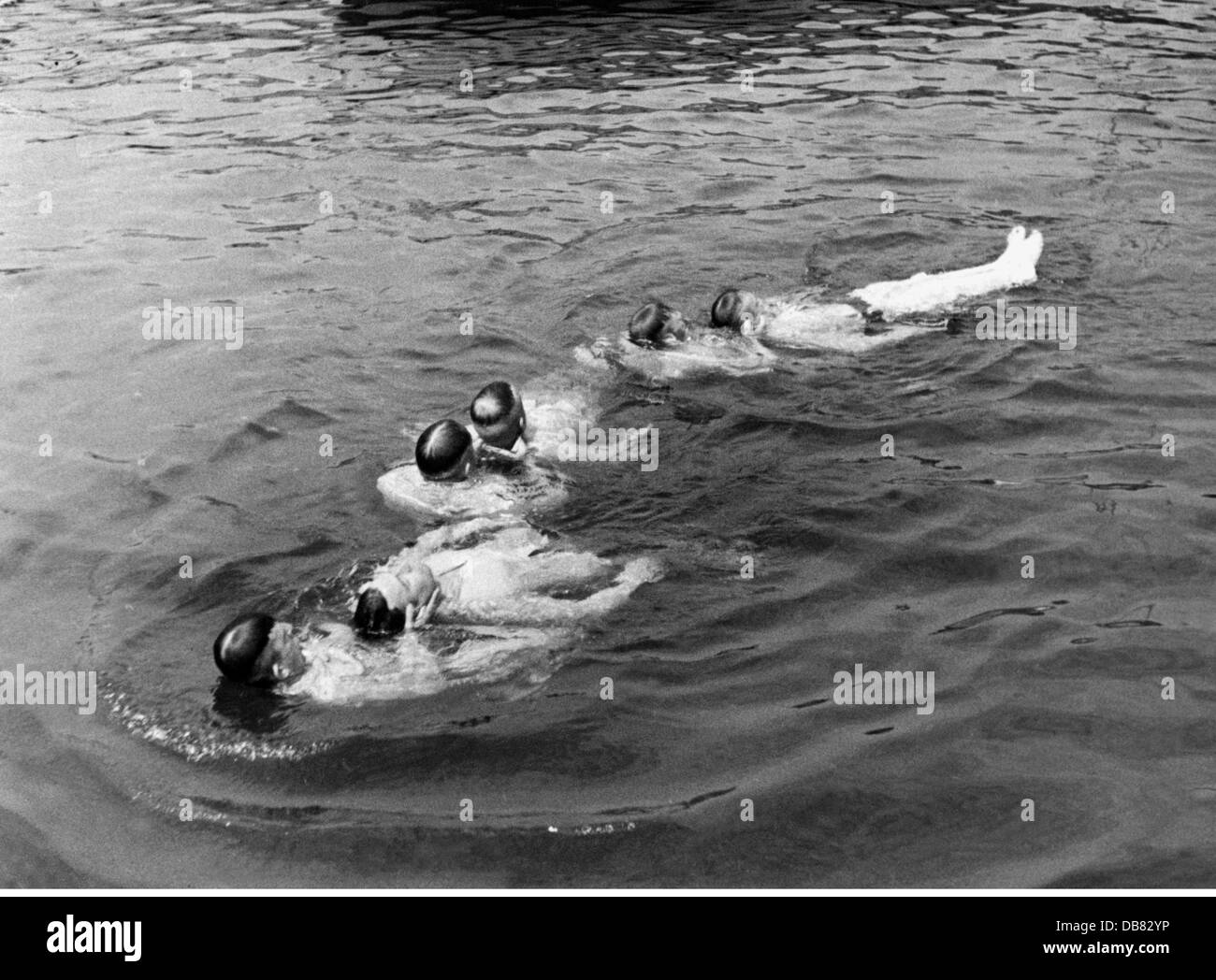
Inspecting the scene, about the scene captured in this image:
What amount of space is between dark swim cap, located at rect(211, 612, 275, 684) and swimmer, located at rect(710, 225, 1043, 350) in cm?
497

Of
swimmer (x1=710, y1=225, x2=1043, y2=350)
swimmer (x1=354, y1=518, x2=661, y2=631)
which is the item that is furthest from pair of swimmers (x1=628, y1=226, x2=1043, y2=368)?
swimmer (x1=354, y1=518, x2=661, y2=631)

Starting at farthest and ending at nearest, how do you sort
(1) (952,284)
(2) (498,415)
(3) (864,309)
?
(1) (952,284), (3) (864,309), (2) (498,415)

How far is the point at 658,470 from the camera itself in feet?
29.8

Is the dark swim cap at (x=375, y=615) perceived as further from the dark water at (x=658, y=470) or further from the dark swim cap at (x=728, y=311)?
the dark swim cap at (x=728, y=311)

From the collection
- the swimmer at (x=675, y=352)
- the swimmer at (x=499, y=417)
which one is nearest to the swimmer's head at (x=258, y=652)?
the swimmer at (x=499, y=417)

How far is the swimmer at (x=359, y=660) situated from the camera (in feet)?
22.6

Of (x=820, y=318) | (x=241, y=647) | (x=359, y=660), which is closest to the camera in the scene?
(x=241, y=647)

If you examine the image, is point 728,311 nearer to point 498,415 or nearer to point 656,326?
point 656,326

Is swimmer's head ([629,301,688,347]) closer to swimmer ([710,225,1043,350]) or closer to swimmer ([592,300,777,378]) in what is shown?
swimmer ([592,300,777,378])

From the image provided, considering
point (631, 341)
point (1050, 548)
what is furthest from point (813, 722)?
point (631, 341)

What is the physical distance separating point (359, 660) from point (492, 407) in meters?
2.26

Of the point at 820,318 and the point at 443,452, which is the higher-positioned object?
the point at 820,318

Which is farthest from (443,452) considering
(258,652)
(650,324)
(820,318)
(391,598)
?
(820,318)

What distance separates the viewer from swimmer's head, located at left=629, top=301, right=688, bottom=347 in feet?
33.5
